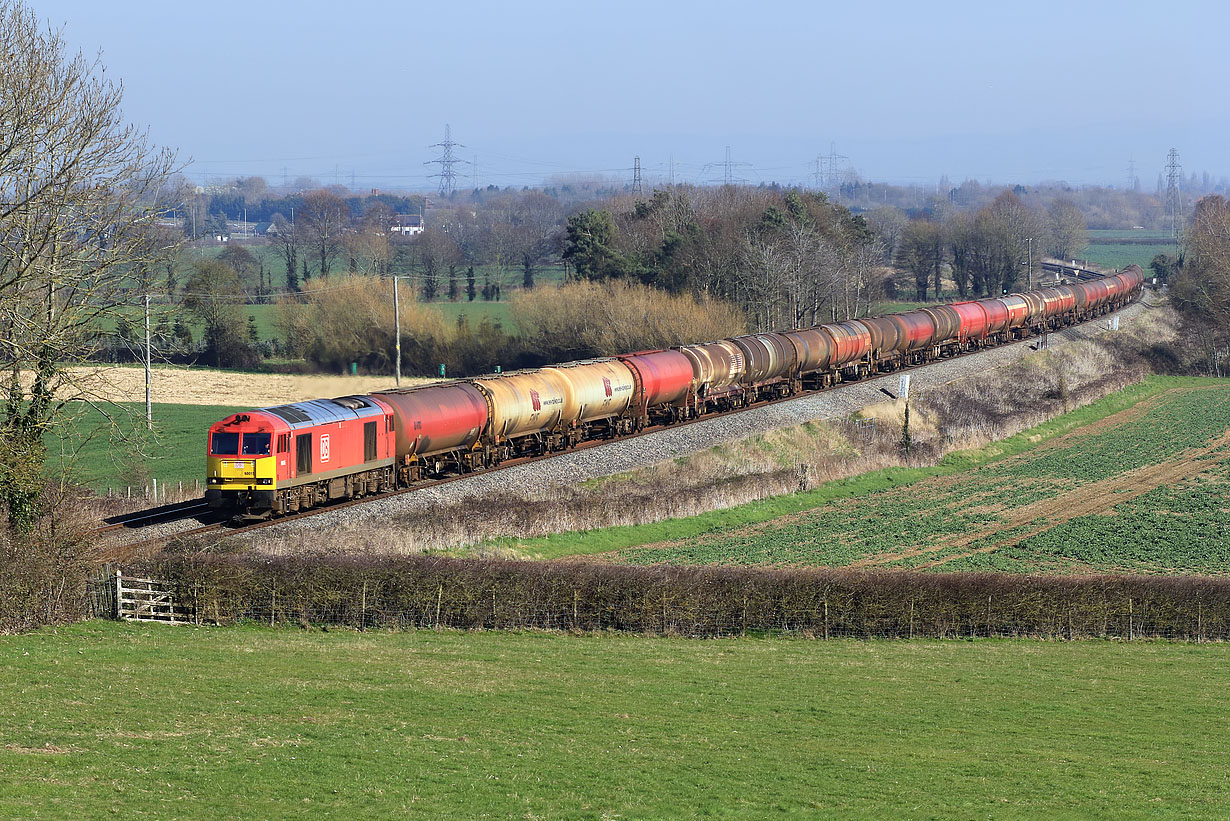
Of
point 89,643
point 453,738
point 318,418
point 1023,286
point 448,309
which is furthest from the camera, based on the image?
point 1023,286

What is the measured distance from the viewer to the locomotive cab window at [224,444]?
120ft

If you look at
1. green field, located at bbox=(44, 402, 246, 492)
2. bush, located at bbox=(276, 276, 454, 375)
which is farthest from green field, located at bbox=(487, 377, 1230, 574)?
bush, located at bbox=(276, 276, 454, 375)

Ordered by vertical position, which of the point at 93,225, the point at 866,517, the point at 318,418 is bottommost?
the point at 866,517

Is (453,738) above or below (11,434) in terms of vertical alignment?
below

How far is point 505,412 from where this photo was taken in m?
47.4

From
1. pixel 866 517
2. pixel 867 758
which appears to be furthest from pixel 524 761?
pixel 866 517

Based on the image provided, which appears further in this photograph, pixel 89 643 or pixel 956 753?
pixel 89 643

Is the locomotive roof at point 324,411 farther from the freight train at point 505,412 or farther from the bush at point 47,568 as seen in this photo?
the bush at point 47,568

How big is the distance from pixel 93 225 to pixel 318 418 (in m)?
9.94

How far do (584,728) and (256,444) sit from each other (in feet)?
63.6

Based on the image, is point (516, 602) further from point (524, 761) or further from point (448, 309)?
point (448, 309)

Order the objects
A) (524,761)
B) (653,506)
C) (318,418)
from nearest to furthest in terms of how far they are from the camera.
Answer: (524,761) → (318,418) → (653,506)

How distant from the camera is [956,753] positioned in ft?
64.2

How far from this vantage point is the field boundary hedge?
29109 mm
